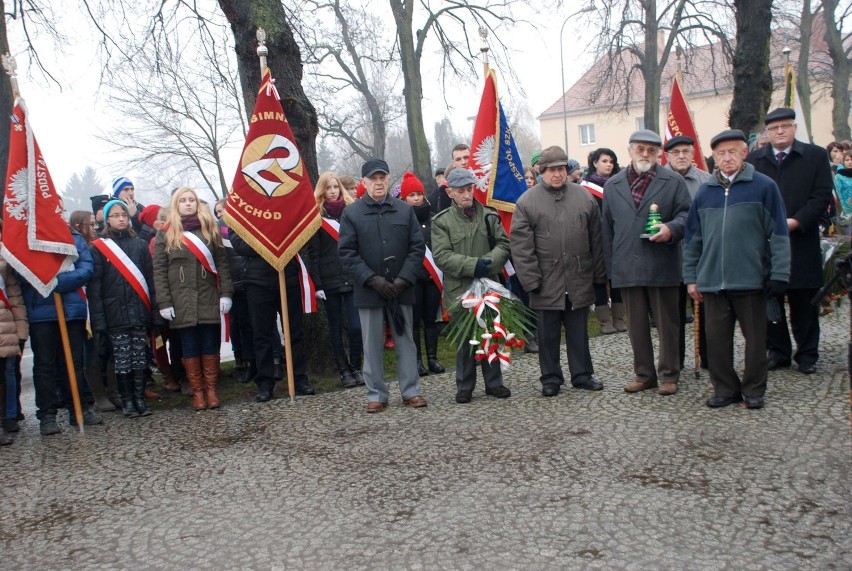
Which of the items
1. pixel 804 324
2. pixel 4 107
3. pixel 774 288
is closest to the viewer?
pixel 774 288

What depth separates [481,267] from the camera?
6711mm

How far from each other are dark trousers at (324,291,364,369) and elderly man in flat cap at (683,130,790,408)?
132 inches

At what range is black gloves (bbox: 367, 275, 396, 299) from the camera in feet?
21.5

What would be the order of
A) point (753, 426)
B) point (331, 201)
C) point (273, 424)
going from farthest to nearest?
point (331, 201) → point (273, 424) → point (753, 426)

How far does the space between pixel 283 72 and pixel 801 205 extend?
16.9 feet

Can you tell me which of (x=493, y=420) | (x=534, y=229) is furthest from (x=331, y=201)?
(x=493, y=420)

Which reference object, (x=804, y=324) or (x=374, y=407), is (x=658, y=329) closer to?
(x=804, y=324)

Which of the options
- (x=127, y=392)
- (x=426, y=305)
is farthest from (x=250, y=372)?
(x=426, y=305)

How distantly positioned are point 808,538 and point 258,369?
16.8 ft

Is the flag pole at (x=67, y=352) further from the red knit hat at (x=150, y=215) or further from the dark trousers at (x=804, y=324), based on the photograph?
the dark trousers at (x=804, y=324)

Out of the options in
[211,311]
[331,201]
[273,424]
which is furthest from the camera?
[331,201]

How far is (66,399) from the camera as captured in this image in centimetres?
754

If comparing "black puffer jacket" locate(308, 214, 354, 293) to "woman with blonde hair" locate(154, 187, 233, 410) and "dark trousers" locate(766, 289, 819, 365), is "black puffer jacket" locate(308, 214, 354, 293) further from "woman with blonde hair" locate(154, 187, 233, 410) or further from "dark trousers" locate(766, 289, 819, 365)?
"dark trousers" locate(766, 289, 819, 365)

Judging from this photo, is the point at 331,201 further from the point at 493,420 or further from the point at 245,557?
the point at 245,557
